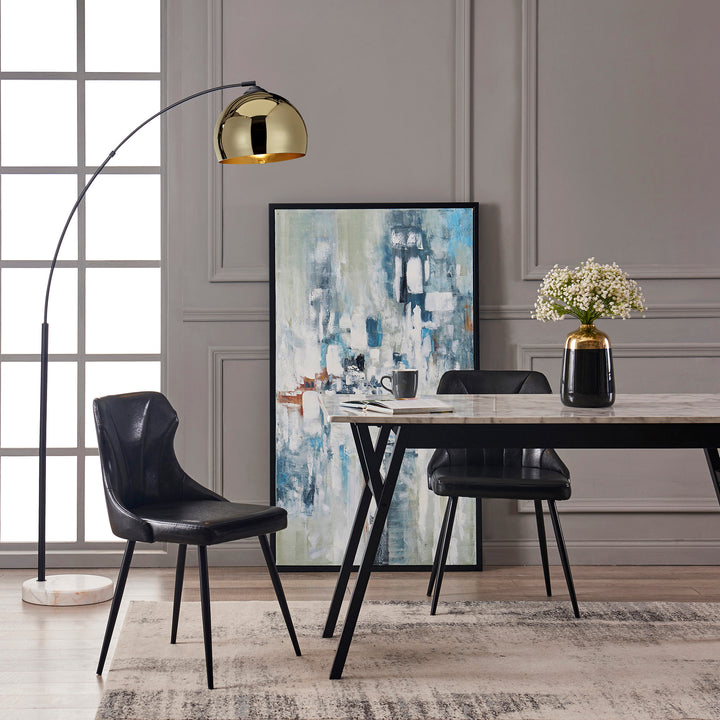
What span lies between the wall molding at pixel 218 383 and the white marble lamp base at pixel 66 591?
0.72 metres

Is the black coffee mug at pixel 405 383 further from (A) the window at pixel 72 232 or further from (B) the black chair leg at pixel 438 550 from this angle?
(A) the window at pixel 72 232

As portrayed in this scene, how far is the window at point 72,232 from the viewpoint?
13.3ft

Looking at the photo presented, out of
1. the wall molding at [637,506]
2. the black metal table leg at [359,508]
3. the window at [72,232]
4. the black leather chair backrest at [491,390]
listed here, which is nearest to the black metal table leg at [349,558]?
the black metal table leg at [359,508]

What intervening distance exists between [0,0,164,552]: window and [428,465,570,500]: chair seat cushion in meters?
1.67

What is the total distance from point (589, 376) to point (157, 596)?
6.43 feet

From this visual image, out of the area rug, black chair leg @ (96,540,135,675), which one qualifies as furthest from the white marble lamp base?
black chair leg @ (96,540,135,675)

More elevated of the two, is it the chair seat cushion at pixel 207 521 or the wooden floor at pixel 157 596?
the chair seat cushion at pixel 207 521

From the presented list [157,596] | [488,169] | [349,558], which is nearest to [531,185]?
[488,169]

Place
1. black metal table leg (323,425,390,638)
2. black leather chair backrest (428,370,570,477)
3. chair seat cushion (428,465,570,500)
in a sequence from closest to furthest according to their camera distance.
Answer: black metal table leg (323,425,390,638)
chair seat cushion (428,465,570,500)
black leather chair backrest (428,370,570,477)

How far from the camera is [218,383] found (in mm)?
3965

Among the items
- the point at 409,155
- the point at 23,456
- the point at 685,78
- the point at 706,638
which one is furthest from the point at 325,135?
the point at 706,638

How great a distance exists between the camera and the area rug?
2.31 m

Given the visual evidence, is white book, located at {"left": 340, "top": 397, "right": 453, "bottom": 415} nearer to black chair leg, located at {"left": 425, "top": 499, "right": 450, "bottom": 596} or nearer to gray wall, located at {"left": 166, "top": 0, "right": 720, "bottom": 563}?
black chair leg, located at {"left": 425, "top": 499, "right": 450, "bottom": 596}

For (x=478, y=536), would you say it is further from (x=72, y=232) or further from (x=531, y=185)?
(x=72, y=232)
